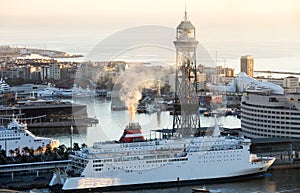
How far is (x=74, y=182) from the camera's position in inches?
538

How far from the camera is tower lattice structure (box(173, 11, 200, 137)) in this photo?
16.7m

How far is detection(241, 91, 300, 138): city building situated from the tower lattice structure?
1.29 meters

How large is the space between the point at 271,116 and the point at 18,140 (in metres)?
4.52

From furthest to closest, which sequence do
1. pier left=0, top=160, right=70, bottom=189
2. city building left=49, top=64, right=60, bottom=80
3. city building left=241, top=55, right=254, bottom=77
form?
1. city building left=49, top=64, right=60, bottom=80
2. city building left=241, top=55, right=254, bottom=77
3. pier left=0, top=160, right=70, bottom=189

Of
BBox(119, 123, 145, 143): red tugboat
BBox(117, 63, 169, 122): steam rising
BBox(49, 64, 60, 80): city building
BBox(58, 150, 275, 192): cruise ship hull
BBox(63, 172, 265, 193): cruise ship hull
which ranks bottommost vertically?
BBox(63, 172, 265, 193): cruise ship hull

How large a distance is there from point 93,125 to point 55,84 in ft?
39.3

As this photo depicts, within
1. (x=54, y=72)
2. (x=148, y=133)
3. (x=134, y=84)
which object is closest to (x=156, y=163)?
(x=148, y=133)

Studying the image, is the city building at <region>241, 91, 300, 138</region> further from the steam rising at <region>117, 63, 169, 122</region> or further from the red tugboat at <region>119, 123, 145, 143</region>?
the red tugboat at <region>119, 123, 145, 143</region>

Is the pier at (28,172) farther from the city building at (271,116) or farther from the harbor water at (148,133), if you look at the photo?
the city building at (271,116)

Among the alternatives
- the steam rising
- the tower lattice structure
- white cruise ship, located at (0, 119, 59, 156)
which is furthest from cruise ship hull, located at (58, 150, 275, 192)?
white cruise ship, located at (0, 119, 59, 156)

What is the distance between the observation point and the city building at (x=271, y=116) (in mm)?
17031

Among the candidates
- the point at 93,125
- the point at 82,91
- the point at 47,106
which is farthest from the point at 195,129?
the point at 82,91

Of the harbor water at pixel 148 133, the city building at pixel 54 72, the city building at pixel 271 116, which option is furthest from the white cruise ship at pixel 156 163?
the city building at pixel 54 72

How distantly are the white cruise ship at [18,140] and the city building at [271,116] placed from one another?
11.8 feet
